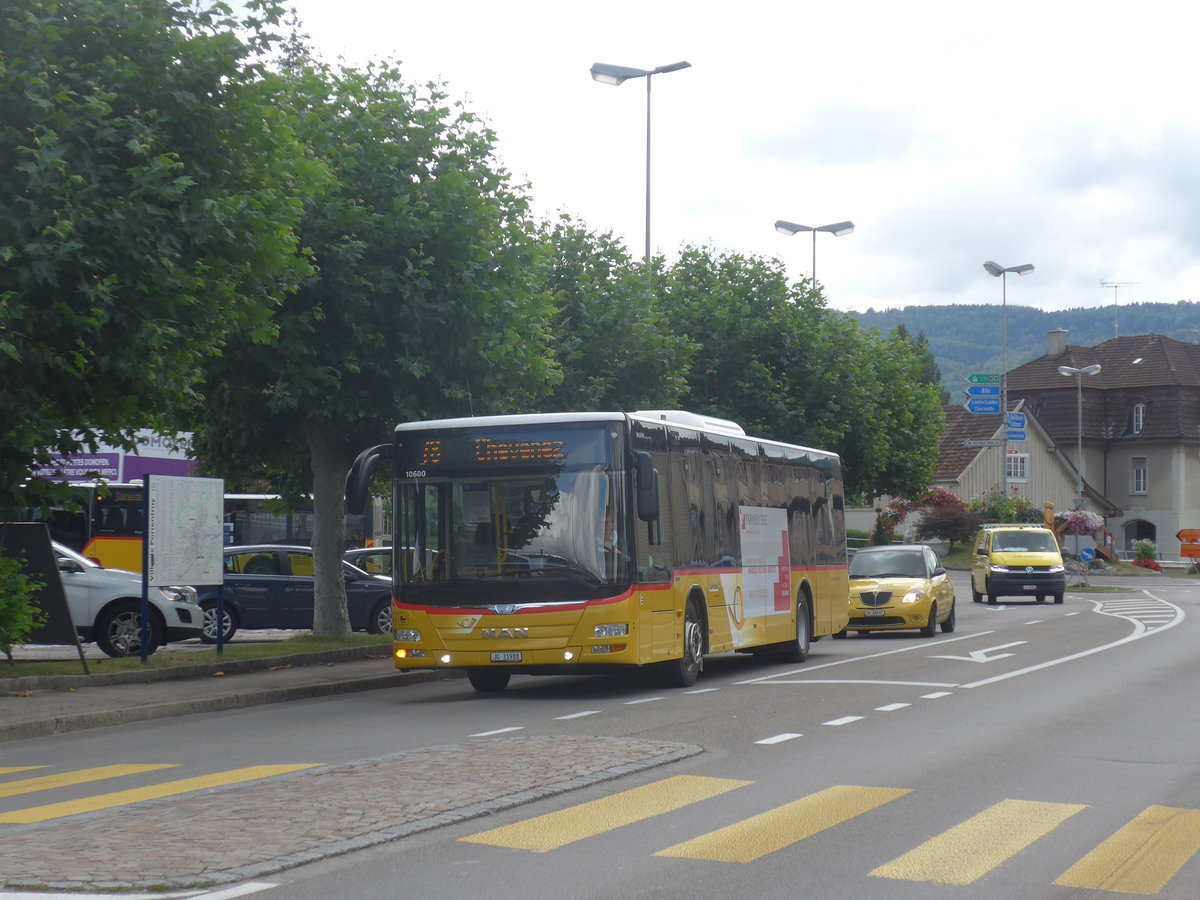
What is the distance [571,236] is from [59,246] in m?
15.9

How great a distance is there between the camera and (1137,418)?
96375 millimetres

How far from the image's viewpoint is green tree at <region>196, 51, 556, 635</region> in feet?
66.1

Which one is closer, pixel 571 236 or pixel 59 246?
pixel 59 246

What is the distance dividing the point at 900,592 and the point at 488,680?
11.8 m

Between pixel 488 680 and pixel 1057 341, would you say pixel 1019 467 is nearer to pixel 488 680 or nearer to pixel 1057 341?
pixel 1057 341

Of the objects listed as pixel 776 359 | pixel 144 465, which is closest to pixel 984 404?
pixel 776 359

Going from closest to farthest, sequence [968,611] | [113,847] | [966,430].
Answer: [113,847]
[968,611]
[966,430]

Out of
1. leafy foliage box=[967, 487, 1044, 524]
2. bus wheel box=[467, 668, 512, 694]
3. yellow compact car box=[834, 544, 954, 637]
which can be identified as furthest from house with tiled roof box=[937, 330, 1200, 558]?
bus wheel box=[467, 668, 512, 694]

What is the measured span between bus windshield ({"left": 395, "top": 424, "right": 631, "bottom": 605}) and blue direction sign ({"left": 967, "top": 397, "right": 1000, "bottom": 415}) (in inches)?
1348

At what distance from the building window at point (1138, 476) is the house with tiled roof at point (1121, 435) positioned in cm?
6

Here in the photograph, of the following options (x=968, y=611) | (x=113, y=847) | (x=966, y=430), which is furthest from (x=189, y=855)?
(x=966, y=430)

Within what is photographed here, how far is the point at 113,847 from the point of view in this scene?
7305 mm

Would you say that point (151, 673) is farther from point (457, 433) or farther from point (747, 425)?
point (747, 425)

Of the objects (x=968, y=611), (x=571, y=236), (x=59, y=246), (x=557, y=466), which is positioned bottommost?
(x=968, y=611)
